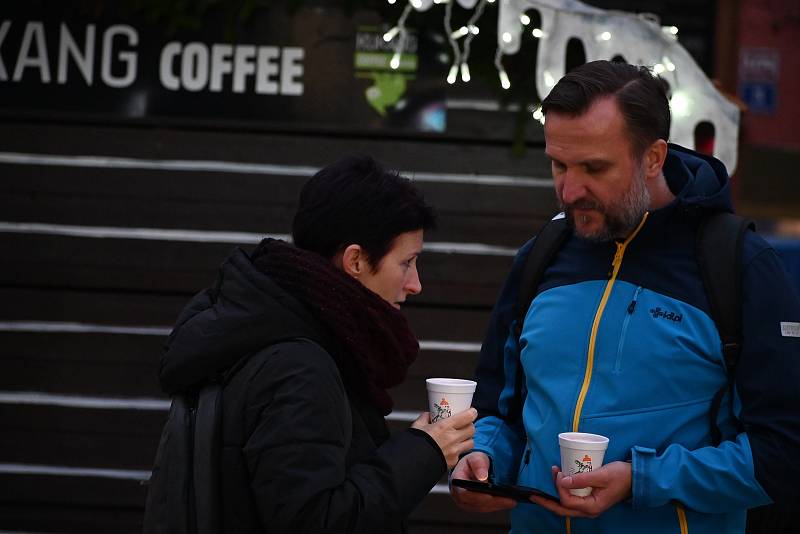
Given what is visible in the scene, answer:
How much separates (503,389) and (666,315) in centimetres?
53

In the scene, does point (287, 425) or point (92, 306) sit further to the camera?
point (92, 306)

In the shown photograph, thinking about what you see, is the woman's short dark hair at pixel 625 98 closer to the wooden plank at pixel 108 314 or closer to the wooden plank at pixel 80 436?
the wooden plank at pixel 108 314

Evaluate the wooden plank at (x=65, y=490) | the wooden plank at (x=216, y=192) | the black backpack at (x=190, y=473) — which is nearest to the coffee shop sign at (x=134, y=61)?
the wooden plank at (x=216, y=192)

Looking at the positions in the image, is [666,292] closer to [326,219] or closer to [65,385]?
[326,219]

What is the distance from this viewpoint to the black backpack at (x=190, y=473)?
199 centimetres

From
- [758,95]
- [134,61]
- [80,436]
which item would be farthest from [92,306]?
[758,95]

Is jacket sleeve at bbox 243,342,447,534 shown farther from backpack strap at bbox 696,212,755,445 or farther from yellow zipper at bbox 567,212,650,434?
backpack strap at bbox 696,212,755,445

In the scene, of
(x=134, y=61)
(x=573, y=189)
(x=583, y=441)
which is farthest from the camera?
(x=134, y=61)

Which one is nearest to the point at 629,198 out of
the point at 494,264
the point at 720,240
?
the point at 720,240

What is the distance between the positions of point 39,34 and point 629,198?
3.47 metres

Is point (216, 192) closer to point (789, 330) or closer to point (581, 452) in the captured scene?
point (581, 452)

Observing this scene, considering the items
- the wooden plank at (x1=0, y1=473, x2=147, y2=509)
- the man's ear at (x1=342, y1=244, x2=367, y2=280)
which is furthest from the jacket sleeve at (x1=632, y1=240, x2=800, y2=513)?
Result: the wooden plank at (x1=0, y1=473, x2=147, y2=509)

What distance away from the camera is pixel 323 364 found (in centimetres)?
202

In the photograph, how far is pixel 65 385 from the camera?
4938 millimetres
